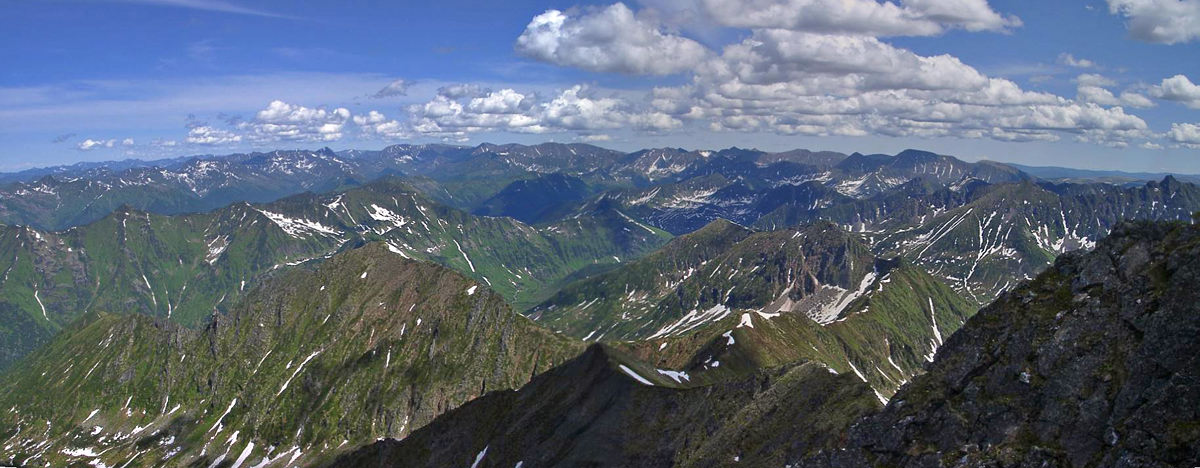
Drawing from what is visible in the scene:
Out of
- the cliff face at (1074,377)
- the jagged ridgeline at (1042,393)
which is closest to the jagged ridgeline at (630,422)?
the jagged ridgeline at (1042,393)

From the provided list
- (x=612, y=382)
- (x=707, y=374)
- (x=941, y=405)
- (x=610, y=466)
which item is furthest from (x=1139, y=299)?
(x=707, y=374)

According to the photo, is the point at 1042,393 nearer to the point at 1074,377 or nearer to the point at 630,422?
the point at 1074,377

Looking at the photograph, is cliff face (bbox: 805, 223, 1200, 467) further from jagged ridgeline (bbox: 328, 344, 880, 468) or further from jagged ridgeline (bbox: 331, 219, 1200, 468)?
jagged ridgeline (bbox: 328, 344, 880, 468)

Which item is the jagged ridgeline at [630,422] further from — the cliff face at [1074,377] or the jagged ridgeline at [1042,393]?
the cliff face at [1074,377]

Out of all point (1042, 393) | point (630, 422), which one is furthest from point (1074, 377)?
point (630, 422)

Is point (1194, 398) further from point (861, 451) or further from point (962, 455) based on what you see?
point (861, 451)

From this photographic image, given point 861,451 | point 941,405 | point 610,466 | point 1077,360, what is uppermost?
point 1077,360

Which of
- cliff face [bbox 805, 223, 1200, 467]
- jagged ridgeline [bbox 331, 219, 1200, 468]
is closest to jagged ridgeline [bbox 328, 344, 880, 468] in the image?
jagged ridgeline [bbox 331, 219, 1200, 468]
